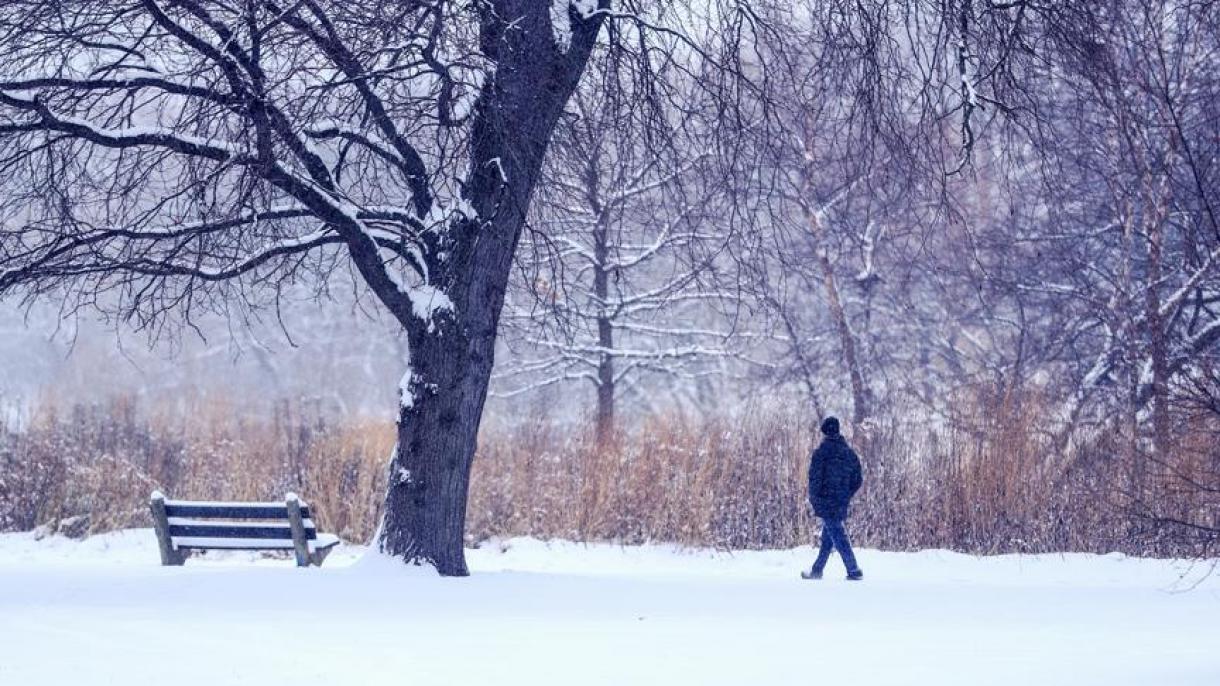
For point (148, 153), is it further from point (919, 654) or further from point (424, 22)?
point (919, 654)

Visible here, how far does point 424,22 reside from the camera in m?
10.1

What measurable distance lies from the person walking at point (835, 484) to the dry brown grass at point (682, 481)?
3.60 m

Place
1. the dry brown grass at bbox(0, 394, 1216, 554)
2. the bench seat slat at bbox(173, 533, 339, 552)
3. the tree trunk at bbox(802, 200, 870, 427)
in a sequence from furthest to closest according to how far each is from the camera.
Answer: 1. the tree trunk at bbox(802, 200, 870, 427)
2. the dry brown grass at bbox(0, 394, 1216, 554)
3. the bench seat slat at bbox(173, 533, 339, 552)

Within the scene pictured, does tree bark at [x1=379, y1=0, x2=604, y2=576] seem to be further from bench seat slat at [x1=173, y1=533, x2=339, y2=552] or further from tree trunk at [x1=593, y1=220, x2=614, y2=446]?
tree trunk at [x1=593, y1=220, x2=614, y2=446]

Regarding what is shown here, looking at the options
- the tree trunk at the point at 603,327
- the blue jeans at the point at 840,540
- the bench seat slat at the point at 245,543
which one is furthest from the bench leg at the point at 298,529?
the tree trunk at the point at 603,327

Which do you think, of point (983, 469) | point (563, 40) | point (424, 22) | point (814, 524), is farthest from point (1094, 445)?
point (424, 22)

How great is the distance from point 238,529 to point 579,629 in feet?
17.5

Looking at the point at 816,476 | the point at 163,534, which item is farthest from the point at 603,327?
the point at 163,534

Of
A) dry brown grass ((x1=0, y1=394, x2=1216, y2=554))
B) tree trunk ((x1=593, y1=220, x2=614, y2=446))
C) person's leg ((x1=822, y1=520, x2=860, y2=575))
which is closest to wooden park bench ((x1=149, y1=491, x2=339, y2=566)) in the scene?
dry brown grass ((x1=0, y1=394, x2=1216, y2=554))

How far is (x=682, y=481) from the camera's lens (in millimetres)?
17016

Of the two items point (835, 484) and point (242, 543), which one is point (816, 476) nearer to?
point (835, 484)

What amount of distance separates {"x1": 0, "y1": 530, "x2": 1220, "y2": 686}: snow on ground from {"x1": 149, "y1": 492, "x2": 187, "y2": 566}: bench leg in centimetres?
68

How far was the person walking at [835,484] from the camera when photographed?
1274 cm

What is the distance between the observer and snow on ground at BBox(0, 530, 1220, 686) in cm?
753
